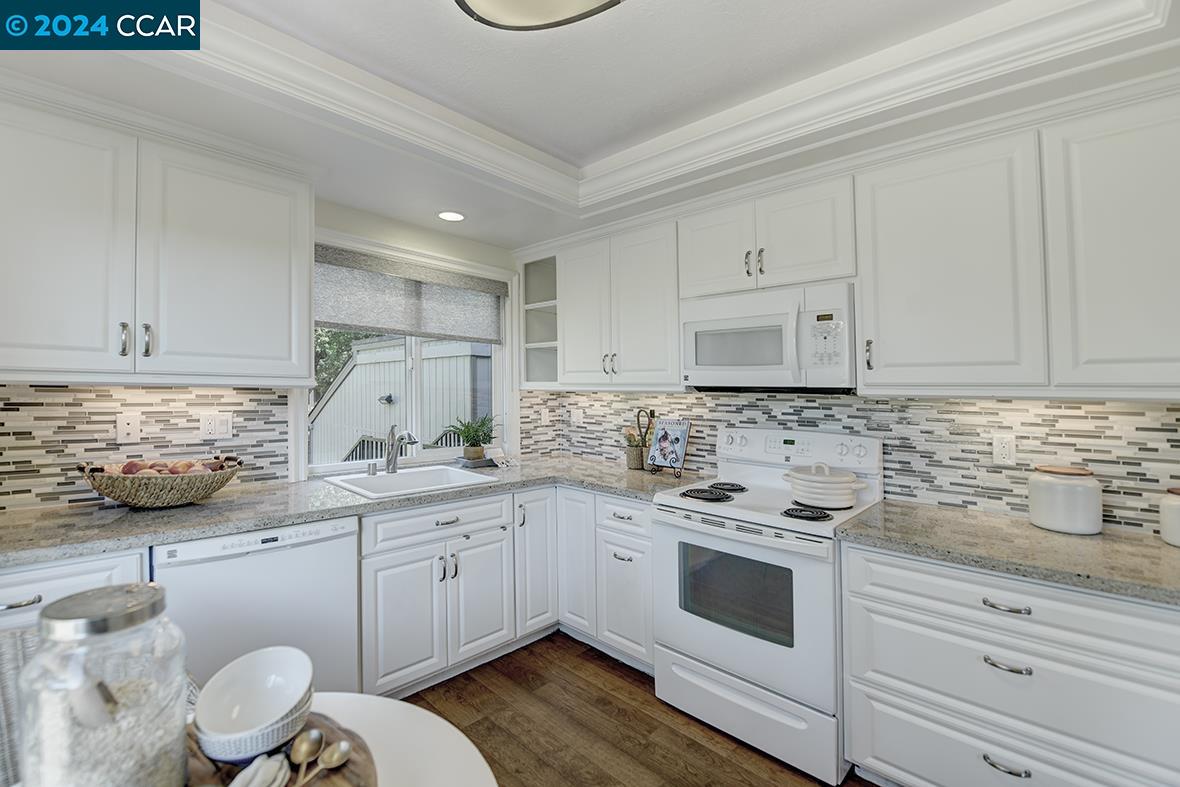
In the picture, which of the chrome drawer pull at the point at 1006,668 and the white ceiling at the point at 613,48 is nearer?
the chrome drawer pull at the point at 1006,668

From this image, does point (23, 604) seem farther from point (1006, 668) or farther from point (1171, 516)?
point (1171, 516)

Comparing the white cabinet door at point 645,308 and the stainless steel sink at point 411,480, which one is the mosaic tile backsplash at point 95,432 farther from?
the white cabinet door at point 645,308

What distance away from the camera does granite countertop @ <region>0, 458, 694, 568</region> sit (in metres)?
1.62

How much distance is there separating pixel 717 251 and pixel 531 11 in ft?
4.87

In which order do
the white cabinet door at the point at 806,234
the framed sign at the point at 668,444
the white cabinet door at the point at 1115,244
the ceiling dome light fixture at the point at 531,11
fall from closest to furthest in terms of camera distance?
the ceiling dome light fixture at the point at 531,11, the white cabinet door at the point at 1115,244, the white cabinet door at the point at 806,234, the framed sign at the point at 668,444

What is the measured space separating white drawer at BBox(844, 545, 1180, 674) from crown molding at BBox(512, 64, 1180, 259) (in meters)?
1.51

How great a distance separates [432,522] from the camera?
96.2 inches

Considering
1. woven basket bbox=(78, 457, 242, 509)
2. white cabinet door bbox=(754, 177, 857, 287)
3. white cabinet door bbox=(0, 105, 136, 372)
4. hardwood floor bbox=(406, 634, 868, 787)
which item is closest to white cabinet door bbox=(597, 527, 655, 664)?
hardwood floor bbox=(406, 634, 868, 787)

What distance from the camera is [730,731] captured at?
2143mm

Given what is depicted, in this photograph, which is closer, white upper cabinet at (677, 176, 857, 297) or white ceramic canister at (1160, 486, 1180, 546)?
white ceramic canister at (1160, 486, 1180, 546)

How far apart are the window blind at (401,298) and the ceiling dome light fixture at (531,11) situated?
70.2 inches

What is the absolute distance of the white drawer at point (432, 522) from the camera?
2.26 m

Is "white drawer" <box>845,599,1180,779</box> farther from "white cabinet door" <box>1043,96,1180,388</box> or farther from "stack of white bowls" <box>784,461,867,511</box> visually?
"white cabinet door" <box>1043,96,1180,388</box>

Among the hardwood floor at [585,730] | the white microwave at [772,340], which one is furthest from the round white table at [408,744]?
the white microwave at [772,340]
